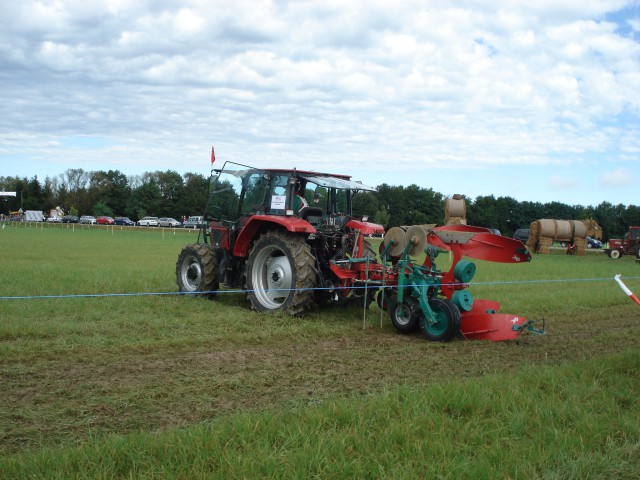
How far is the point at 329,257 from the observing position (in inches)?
375

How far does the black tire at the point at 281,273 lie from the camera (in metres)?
8.80

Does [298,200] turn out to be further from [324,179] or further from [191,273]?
[191,273]

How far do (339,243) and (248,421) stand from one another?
566cm

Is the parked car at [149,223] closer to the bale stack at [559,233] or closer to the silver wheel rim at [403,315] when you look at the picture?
the bale stack at [559,233]

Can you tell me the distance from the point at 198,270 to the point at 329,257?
8.14 ft

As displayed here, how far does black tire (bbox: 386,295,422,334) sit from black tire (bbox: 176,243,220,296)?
3401 millimetres

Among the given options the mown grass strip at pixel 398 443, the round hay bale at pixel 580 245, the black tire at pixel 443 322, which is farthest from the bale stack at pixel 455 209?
the mown grass strip at pixel 398 443

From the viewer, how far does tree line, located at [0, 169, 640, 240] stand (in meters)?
64.4

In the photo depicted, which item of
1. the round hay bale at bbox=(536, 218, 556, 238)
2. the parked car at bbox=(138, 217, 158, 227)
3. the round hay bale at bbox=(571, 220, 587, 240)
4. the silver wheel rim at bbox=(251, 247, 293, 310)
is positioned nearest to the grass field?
the silver wheel rim at bbox=(251, 247, 293, 310)

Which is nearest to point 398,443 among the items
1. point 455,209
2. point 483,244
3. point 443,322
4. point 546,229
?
point 443,322

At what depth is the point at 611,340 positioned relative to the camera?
823 centimetres

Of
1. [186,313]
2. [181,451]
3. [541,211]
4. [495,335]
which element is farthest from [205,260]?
[541,211]

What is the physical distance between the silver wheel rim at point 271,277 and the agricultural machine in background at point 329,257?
2cm

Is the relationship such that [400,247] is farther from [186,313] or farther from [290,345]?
[186,313]
